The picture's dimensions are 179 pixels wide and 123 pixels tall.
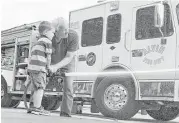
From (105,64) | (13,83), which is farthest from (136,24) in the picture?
(13,83)

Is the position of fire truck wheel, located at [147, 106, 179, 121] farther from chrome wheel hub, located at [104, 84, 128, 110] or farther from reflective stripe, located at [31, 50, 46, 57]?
reflective stripe, located at [31, 50, 46, 57]

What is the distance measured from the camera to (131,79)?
18.3 ft

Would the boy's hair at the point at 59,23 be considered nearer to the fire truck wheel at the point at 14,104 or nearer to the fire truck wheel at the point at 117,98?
the fire truck wheel at the point at 117,98

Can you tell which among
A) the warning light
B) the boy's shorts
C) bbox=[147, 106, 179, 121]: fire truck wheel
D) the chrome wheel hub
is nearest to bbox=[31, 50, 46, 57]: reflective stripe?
the boy's shorts

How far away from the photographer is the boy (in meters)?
4.27

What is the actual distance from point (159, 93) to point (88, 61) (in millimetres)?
1248

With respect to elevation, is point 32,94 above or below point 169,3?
below

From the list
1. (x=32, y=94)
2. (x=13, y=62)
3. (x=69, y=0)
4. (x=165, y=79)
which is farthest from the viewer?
(x=13, y=62)

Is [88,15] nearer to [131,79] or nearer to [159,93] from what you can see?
[131,79]

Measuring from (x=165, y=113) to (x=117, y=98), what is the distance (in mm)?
994

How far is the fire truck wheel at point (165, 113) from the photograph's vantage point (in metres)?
6.19

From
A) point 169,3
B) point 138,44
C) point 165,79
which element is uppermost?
point 169,3

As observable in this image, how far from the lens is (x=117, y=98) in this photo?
18.7 feet

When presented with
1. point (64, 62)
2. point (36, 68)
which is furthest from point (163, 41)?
point (36, 68)
